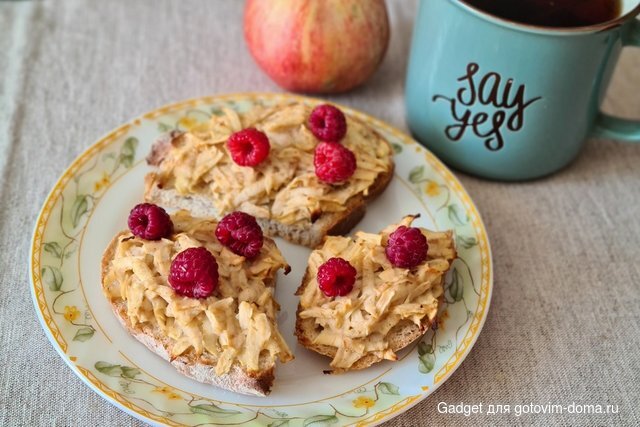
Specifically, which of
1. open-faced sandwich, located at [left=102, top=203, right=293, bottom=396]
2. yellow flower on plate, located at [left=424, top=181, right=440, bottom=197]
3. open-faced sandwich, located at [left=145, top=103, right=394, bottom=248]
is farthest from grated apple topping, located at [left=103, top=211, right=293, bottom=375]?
yellow flower on plate, located at [left=424, top=181, right=440, bottom=197]

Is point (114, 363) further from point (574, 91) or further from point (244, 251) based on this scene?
point (574, 91)

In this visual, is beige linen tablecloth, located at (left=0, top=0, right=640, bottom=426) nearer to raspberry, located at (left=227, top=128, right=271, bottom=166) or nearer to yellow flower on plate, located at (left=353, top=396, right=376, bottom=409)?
yellow flower on plate, located at (left=353, top=396, right=376, bottom=409)

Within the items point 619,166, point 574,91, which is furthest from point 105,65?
point 619,166

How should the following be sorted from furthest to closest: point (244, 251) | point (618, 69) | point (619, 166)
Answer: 1. point (618, 69)
2. point (619, 166)
3. point (244, 251)

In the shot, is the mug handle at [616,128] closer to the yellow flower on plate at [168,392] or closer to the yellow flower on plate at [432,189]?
the yellow flower on plate at [432,189]

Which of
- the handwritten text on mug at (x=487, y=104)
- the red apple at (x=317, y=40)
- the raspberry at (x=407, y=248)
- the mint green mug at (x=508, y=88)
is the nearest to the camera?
the raspberry at (x=407, y=248)

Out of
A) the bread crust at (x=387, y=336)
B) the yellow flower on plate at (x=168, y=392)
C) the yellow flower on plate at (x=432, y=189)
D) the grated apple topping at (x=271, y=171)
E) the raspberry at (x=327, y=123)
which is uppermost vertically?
the raspberry at (x=327, y=123)

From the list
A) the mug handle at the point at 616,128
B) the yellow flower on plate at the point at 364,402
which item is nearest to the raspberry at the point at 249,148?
the yellow flower on plate at the point at 364,402
